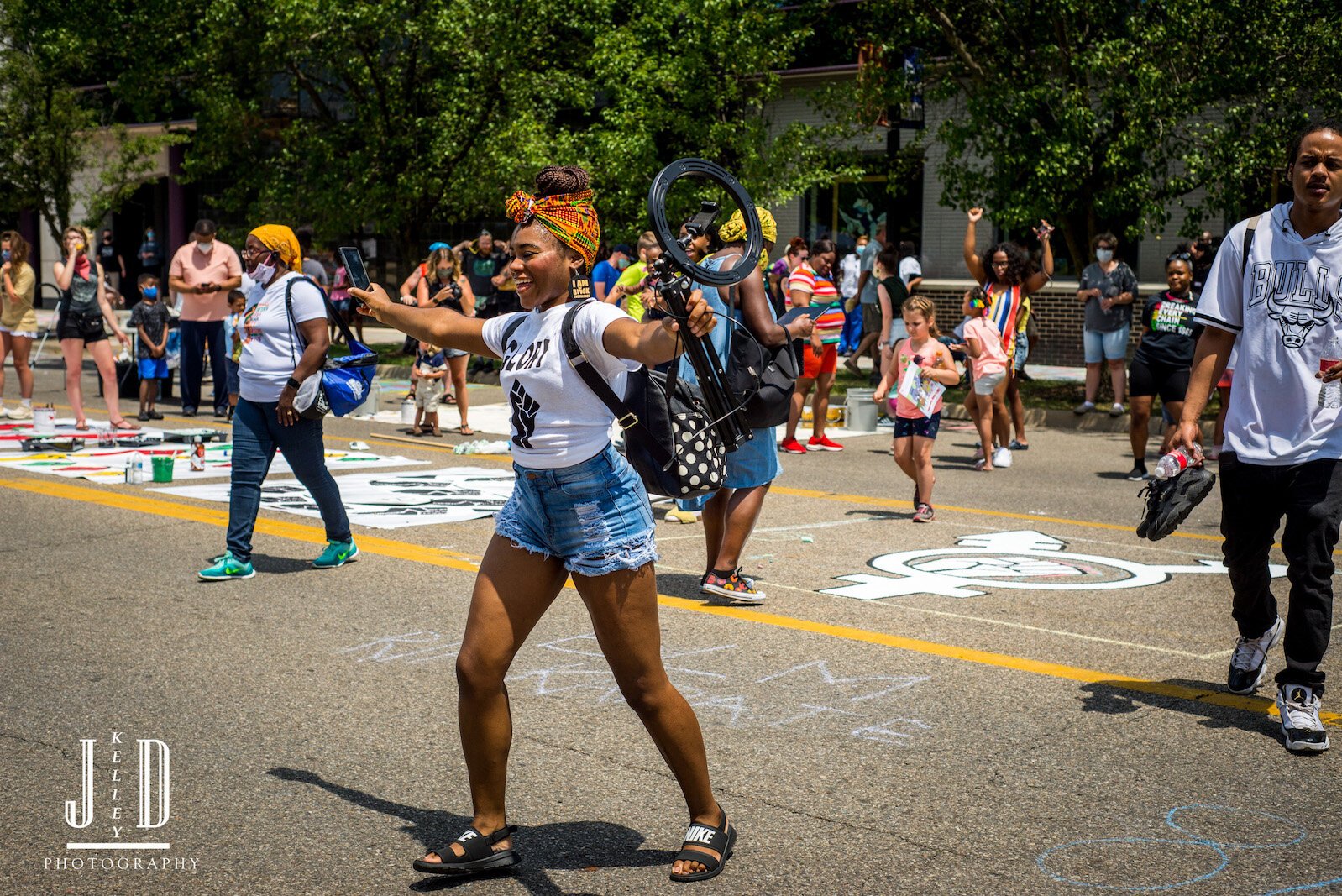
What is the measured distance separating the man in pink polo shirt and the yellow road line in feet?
14.3

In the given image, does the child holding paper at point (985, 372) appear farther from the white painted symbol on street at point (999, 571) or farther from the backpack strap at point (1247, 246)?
the backpack strap at point (1247, 246)

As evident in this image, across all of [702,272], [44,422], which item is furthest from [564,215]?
[44,422]

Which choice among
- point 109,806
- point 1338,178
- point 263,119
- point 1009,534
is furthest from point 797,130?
point 109,806

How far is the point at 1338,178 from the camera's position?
5.25 m

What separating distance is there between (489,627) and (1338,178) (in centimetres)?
335

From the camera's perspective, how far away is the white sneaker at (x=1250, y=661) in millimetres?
5812

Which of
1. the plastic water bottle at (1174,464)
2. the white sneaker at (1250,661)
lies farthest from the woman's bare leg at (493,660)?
the white sneaker at (1250,661)

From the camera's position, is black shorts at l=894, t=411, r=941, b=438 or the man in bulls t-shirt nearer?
the man in bulls t-shirt

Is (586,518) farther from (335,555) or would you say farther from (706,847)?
(335,555)

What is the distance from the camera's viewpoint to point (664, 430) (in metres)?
4.14

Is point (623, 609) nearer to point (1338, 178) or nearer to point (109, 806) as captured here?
point (109, 806)

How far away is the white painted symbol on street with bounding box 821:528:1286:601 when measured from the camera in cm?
793

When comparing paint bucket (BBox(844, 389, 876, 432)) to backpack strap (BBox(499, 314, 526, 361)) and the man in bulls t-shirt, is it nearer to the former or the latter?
the man in bulls t-shirt

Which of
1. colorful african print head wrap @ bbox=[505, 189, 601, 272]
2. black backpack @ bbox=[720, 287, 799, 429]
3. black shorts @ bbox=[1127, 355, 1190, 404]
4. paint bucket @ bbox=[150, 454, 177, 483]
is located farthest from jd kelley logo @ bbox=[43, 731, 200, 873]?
black shorts @ bbox=[1127, 355, 1190, 404]
